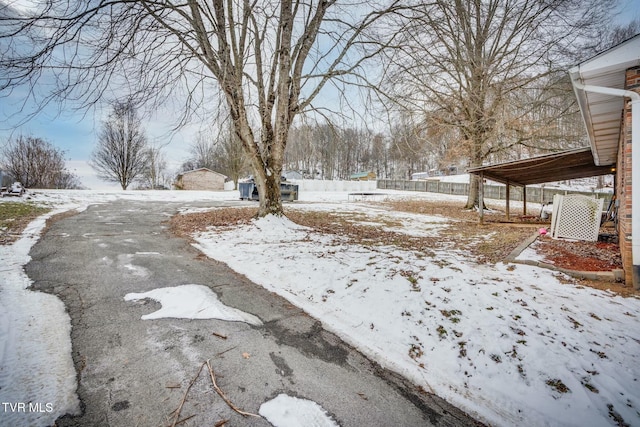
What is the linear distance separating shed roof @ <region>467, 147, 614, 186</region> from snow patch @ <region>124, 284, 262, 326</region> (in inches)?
328

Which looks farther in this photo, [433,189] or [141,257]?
[433,189]

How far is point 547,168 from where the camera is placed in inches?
345

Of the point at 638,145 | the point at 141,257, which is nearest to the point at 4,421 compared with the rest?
the point at 141,257

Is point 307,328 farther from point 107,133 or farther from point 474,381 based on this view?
point 107,133

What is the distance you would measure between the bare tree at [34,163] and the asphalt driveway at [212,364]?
135 feet

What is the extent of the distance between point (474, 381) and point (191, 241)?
5.80 m

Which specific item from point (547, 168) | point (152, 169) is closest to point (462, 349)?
point (547, 168)

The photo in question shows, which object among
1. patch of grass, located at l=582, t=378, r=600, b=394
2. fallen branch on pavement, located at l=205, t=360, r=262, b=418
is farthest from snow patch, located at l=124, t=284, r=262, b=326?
patch of grass, located at l=582, t=378, r=600, b=394

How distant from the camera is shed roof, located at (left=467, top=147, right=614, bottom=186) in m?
7.16

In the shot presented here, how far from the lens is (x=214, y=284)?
374 centimetres

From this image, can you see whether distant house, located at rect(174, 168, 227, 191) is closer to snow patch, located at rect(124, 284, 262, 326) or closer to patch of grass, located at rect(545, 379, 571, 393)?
snow patch, located at rect(124, 284, 262, 326)

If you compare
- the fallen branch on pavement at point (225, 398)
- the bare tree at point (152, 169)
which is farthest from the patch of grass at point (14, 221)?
the bare tree at point (152, 169)

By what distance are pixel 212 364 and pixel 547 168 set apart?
11.0 m

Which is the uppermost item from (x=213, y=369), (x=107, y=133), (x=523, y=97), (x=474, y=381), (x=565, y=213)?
(x=107, y=133)
